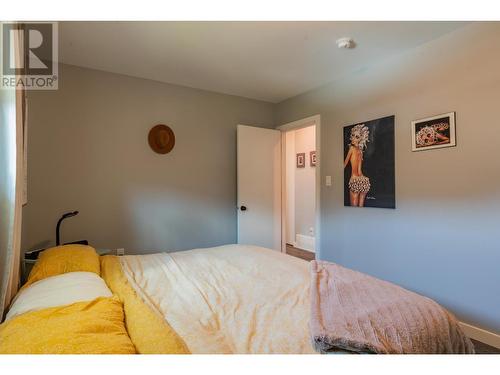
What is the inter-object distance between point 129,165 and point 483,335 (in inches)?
136

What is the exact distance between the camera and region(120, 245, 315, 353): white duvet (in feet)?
3.27

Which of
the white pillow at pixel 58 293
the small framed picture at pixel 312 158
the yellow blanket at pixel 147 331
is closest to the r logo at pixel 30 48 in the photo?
the white pillow at pixel 58 293

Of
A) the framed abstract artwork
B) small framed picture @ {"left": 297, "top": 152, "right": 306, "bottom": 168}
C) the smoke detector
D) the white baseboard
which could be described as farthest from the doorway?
the white baseboard

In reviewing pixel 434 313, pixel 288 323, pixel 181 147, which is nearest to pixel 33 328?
pixel 288 323

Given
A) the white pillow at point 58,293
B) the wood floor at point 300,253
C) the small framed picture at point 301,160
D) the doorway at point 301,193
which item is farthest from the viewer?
the small framed picture at point 301,160

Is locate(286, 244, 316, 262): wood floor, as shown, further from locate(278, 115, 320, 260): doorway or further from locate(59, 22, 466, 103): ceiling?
locate(59, 22, 466, 103): ceiling

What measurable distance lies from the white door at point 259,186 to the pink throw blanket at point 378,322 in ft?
7.29

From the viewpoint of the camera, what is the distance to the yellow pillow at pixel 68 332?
0.76 m

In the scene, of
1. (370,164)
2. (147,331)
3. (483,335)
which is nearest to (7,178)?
(147,331)

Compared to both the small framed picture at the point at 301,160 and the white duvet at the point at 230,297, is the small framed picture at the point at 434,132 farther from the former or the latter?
the small framed picture at the point at 301,160

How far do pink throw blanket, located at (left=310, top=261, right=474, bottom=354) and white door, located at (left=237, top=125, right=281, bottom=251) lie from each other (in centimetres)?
222
